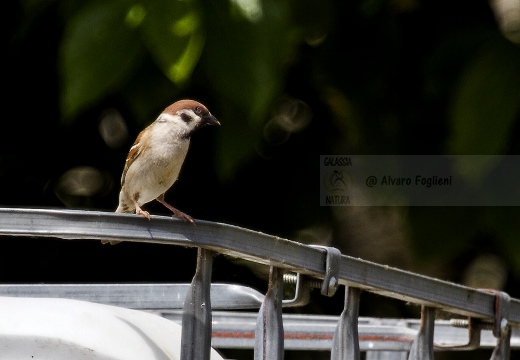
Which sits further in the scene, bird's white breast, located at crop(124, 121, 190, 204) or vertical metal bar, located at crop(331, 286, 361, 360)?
bird's white breast, located at crop(124, 121, 190, 204)

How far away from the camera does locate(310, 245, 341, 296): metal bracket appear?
5.77ft

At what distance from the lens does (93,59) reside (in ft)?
9.25

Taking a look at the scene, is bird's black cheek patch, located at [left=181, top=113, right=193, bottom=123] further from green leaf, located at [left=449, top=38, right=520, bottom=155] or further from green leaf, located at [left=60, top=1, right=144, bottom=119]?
green leaf, located at [left=449, top=38, right=520, bottom=155]

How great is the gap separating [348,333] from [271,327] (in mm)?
198

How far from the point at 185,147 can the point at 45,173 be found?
138 cm

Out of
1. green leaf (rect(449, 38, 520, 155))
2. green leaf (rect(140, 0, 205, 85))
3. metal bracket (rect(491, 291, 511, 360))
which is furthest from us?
green leaf (rect(449, 38, 520, 155))

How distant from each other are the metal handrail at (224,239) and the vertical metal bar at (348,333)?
0.03 metres

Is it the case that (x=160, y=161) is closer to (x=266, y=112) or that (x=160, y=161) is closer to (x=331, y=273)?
(x=266, y=112)

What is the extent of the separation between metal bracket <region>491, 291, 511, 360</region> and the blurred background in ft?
3.14

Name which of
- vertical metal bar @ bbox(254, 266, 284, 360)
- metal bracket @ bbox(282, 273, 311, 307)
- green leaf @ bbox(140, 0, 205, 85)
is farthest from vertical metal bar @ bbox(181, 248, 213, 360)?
green leaf @ bbox(140, 0, 205, 85)

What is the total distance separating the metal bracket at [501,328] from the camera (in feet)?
7.25

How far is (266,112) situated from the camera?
320cm

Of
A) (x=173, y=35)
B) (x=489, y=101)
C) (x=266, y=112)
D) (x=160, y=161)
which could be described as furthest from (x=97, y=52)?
(x=489, y=101)

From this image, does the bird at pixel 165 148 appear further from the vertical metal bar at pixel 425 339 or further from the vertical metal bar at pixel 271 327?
the vertical metal bar at pixel 271 327
